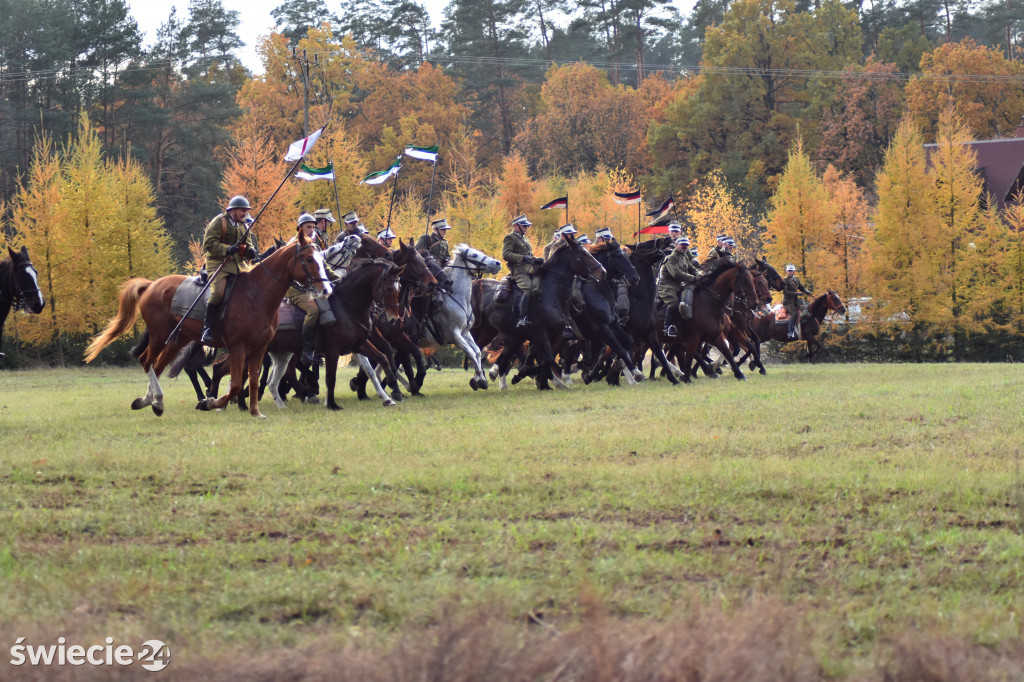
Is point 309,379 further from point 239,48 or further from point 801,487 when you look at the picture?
point 239,48

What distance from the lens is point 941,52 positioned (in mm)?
68312

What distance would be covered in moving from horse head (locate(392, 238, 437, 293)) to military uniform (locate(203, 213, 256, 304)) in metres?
3.67

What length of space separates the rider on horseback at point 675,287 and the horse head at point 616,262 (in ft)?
3.25

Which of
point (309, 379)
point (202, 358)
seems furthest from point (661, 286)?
point (202, 358)

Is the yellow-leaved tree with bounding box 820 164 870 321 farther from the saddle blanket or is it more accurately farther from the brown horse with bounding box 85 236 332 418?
the saddle blanket

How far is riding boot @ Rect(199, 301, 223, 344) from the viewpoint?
50.2ft

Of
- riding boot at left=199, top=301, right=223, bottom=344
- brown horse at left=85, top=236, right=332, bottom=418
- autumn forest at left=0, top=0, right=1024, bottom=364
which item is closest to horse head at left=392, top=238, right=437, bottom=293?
brown horse at left=85, top=236, right=332, bottom=418

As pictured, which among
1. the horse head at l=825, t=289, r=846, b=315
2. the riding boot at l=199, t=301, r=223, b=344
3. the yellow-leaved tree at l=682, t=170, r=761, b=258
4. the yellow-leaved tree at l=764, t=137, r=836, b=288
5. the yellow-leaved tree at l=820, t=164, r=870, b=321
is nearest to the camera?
the riding boot at l=199, t=301, r=223, b=344

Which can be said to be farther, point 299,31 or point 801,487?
point 299,31

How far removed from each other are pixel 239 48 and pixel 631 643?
79.1m

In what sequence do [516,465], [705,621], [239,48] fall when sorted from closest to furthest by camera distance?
[705,621] → [516,465] → [239,48]

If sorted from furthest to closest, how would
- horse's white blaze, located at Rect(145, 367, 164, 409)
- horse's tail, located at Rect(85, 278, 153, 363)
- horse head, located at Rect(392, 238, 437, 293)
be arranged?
horse head, located at Rect(392, 238, 437, 293) < horse's tail, located at Rect(85, 278, 153, 363) < horse's white blaze, located at Rect(145, 367, 164, 409)

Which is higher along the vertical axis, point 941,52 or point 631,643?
point 941,52

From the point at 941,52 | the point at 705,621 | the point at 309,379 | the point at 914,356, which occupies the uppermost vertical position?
the point at 941,52
